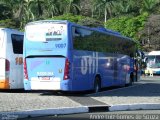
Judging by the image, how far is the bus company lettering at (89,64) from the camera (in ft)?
70.4

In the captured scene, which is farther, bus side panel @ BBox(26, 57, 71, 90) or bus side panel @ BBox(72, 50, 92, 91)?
bus side panel @ BBox(72, 50, 92, 91)

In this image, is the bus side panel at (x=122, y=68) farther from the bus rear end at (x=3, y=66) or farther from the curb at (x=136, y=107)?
the curb at (x=136, y=107)

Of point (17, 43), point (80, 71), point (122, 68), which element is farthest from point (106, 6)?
point (80, 71)

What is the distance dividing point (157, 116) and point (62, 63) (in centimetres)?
686

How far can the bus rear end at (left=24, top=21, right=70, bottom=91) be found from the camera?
798 inches

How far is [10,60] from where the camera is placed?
22.1m

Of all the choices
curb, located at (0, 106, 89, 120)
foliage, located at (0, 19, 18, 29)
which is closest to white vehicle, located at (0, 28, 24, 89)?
curb, located at (0, 106, 89, 120)

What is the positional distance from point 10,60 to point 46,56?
2367 mm

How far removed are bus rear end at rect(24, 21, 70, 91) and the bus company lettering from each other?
4.55ft

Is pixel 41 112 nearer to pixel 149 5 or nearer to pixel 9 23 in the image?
pixel 9 23

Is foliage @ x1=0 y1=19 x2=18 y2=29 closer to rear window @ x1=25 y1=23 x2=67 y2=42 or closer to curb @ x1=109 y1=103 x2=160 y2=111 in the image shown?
rear window @ x1=25 y1=23 x2=67 y2=42

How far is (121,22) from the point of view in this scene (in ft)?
271

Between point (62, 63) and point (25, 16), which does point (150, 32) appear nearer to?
point (25, 16)

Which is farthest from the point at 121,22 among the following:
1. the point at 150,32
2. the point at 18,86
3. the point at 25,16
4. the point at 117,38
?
the point at 18,86
